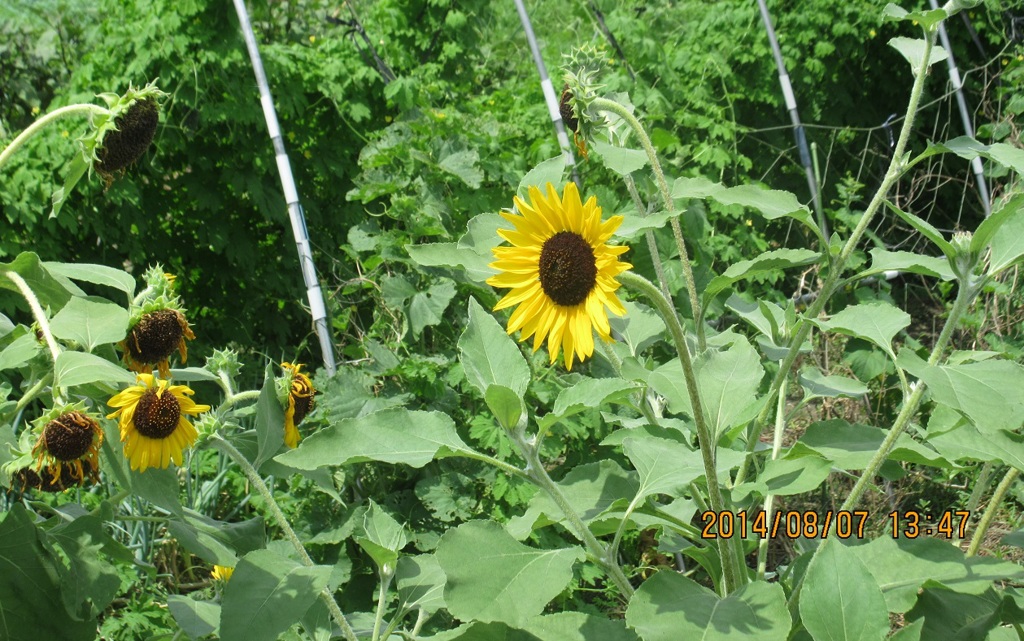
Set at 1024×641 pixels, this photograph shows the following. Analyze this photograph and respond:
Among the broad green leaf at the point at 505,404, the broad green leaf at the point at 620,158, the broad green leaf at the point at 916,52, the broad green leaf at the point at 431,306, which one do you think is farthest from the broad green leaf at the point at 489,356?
the broad green leaf at the point at 431,306

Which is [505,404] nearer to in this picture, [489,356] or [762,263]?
[489,356]

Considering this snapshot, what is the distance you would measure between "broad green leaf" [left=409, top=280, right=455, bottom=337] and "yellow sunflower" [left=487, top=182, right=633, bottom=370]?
1.54m

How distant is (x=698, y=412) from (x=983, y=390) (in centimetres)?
40

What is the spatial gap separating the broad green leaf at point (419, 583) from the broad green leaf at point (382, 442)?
1.08 feet

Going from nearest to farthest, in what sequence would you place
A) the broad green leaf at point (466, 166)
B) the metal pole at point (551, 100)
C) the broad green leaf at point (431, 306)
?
the broad green leaf at point (431, 306) → the broad green leaf at point (466, 166) → the metal pole at point (551, 100)

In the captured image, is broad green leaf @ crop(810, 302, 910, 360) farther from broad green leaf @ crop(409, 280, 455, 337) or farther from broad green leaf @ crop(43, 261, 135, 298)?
broad green leaf @ crop(409, 280, 455, 337)

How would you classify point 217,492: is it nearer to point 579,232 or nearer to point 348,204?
point 348,204

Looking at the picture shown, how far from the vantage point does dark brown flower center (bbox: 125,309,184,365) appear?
1.40 metres

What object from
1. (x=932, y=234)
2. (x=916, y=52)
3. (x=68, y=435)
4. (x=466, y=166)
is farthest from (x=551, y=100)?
(x=68, y=435)

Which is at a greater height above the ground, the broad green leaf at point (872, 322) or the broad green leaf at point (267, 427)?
the broad green leaf at point (267, 427)

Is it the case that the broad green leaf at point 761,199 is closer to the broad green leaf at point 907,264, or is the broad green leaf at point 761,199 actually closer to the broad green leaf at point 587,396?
the broad green leaf at point 907,264

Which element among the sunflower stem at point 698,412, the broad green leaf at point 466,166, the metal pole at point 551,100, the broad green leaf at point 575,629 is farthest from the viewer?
the metal pole at point 551,100

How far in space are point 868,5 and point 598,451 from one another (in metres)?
3.50

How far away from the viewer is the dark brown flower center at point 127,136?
4.59 ft
